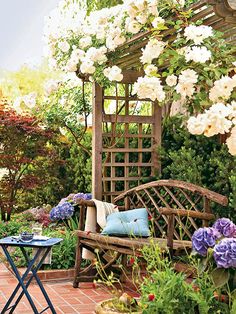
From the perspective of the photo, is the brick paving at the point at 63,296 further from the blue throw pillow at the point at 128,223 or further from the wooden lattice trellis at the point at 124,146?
the wooden lattice trellis at the point at 124,146

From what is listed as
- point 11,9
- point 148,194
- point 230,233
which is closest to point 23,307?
point 148,194

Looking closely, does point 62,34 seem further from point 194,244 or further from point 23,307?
point 194,244

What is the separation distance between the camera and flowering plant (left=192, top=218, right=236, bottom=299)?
3395mm

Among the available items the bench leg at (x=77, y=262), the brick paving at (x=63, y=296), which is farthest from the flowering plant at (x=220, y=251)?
the bench leg at (x=77, y=262)

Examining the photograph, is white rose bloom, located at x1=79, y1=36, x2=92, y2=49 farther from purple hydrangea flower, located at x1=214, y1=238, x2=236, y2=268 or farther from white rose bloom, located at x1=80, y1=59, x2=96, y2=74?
purple hydrangea flower, located at x1=214, y1=238, x2=236, y2=268

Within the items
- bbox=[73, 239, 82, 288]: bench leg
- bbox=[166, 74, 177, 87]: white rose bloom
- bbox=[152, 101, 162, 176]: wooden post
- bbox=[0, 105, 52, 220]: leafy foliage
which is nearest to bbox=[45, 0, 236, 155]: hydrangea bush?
bbox=[166, 74, 177, 87]: white rose bloom

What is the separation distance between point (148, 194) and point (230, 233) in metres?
2.52

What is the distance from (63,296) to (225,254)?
251 centimetres

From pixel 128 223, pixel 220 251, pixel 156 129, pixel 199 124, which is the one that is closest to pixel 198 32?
pixel 199 124

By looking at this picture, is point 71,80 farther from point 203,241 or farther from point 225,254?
point 225,254

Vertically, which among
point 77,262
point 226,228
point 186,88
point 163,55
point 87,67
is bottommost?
point 77,262

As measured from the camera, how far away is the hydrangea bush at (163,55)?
363cm

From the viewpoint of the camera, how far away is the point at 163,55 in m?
4.81

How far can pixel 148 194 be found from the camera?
6168 millimetres
